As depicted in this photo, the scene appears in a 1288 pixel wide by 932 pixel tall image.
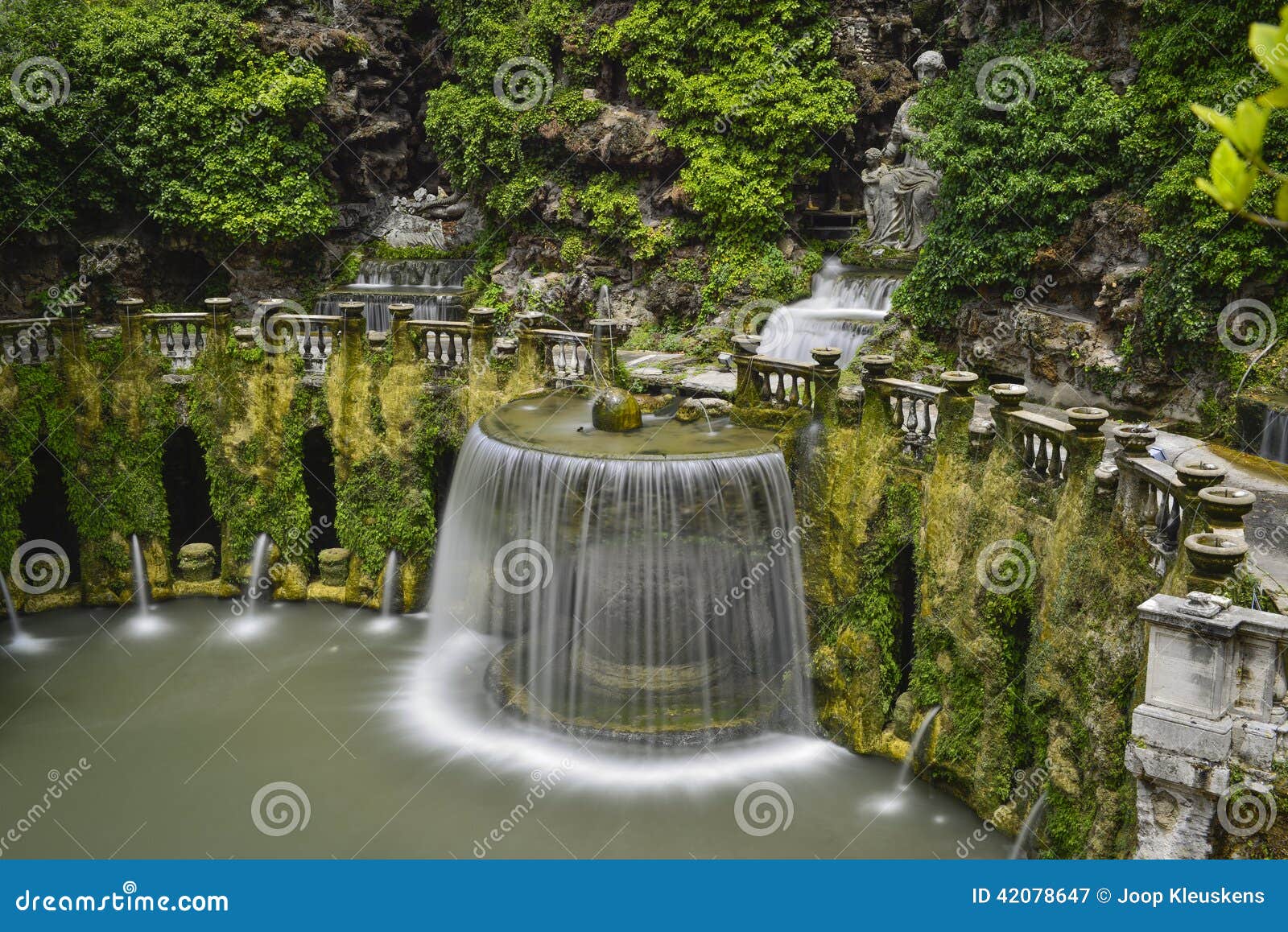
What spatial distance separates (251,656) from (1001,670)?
12010 mm

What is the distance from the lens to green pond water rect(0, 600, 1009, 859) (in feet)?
41.7

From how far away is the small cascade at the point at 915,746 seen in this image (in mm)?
13727

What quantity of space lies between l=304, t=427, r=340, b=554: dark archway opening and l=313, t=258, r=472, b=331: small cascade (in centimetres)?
470

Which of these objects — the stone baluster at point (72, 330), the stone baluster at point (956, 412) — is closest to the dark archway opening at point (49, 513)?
the stone baluster at point (72, 330)

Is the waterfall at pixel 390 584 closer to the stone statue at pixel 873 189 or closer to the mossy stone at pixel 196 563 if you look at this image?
the mossy stone at pixel 196 563

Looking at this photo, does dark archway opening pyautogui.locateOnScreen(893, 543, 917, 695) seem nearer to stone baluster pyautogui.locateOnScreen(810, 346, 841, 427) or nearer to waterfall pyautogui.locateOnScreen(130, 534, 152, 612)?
stone baluster pyautogui.locateOnScreen(810, 346, 841, 427)

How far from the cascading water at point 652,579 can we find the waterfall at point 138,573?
8.21 m

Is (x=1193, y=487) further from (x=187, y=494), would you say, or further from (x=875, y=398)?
(x=187, y=494)

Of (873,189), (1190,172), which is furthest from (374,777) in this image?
(873,189)

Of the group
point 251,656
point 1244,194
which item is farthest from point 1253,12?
point 251,656

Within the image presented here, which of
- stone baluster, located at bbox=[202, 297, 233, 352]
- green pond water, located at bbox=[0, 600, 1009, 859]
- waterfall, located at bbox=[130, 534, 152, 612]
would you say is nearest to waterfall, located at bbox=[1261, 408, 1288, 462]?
green pond water, located at bbox=[0, 600, 1009, 859]

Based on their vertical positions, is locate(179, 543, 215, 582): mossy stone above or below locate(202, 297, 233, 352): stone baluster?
below

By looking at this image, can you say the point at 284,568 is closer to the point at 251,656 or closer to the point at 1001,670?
the point at 251,656

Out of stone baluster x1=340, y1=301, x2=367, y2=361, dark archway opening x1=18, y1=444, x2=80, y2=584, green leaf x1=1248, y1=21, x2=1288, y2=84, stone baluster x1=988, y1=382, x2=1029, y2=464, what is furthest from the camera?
dark archway opening x1=18, y1=444, x2=80, y2=584
